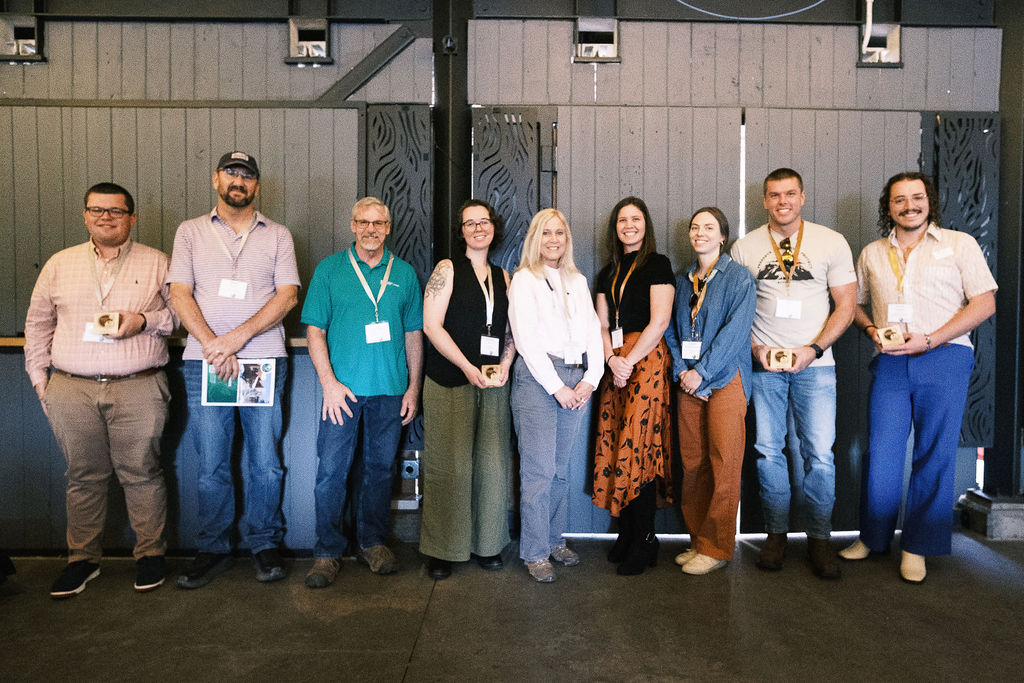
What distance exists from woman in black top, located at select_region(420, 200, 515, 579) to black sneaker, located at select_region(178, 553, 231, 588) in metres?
0.96

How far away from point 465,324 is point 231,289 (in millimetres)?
1078

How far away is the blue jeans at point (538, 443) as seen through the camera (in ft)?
8.93

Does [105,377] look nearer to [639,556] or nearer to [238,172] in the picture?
[238,172]

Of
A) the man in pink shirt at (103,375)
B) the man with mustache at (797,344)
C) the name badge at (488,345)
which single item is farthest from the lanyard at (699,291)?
the man in pink shirt at (103,375)

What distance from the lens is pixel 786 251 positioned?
287 centimetres

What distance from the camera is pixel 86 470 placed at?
273 cm

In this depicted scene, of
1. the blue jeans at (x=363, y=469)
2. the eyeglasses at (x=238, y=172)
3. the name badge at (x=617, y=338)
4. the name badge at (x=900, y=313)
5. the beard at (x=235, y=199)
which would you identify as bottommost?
the blue jeans at (x=363, y=469)

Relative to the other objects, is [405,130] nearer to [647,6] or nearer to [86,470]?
[647,6]

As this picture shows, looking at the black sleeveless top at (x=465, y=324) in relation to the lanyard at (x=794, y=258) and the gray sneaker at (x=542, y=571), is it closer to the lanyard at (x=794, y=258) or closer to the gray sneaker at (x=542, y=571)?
the gray sneaker at (x=542, y=571)

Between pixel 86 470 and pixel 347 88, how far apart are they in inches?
90.3

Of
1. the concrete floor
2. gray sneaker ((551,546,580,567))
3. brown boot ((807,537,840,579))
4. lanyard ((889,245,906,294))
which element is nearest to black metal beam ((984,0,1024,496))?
the concrete floor

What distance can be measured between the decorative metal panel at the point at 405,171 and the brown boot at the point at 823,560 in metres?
2.37

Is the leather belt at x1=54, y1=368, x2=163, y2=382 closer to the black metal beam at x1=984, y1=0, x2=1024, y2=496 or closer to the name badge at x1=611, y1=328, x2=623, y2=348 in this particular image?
the name badge at x1=611, y1=328, x2=623, y2=348

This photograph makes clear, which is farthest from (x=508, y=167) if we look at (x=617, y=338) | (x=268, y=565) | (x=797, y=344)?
(x=268, y=565)
